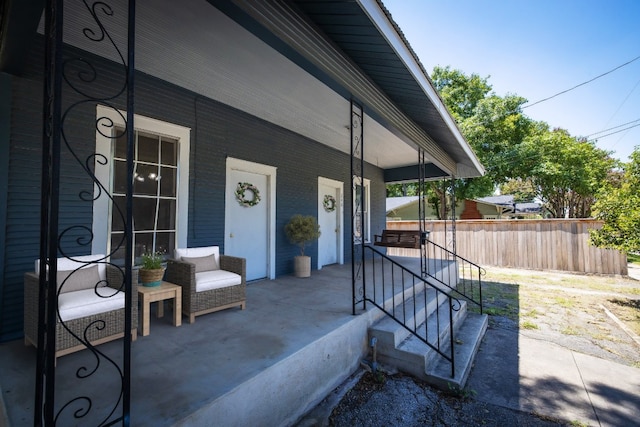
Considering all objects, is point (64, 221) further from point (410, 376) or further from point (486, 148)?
point (486, 148)

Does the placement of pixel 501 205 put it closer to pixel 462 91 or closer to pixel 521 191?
pixel 521 191

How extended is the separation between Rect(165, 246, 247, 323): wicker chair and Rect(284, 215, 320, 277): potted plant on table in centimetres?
169

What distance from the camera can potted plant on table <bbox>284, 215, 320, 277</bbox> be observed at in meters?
5.10

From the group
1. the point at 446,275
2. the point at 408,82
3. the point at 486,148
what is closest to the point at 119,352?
the point at 408,82

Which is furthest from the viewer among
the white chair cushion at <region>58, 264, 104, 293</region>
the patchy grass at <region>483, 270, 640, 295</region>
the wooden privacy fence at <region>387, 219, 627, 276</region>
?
the wooden privacy fence at <region>387, 219, 627, 276</region>

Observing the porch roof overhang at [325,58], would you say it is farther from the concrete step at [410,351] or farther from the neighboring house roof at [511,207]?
the neighboring house roof at [511,207]

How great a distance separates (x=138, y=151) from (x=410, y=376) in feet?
13.0

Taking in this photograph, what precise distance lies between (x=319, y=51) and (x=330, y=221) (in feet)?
14.9

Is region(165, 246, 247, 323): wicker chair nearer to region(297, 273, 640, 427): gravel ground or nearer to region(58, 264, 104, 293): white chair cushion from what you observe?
region(58, 264, 104, 293): white chair cushion

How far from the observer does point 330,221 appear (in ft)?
21.8

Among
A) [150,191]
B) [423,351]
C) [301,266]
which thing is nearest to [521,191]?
[301,266]

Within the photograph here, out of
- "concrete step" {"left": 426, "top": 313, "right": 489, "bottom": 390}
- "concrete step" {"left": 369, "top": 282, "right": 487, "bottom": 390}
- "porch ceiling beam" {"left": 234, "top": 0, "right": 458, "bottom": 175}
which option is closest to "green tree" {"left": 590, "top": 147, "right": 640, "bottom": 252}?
"concrete step" {"left": 426, "top": 313, "right": 489, "bottom": 390}

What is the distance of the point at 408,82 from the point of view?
3.19 metres

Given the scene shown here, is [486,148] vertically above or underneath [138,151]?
above
